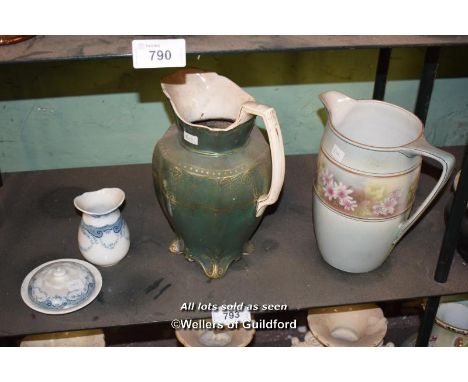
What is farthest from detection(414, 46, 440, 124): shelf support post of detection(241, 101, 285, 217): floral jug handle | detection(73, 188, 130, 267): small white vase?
detection(73, 188, 130, 267): small white vase

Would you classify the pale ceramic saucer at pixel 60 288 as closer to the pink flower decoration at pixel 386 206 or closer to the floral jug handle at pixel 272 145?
the floral jug handle at pixel 272 145

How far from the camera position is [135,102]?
4.69 ft

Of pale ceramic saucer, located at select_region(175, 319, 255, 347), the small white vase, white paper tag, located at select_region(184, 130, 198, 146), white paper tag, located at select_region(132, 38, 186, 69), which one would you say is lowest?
pale ceramic saucer, located at select_region(175, 319, 255, 347)

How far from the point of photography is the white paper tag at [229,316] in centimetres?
112

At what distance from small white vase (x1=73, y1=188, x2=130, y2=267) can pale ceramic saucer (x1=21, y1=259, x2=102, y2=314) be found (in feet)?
0.14

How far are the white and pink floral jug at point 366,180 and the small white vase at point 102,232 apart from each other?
0.42 m

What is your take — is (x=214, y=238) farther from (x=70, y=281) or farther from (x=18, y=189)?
(x=18, y=189)

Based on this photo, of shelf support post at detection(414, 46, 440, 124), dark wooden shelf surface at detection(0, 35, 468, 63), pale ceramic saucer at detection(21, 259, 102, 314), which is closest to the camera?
dark wooden shelf surface at detection(0, 35, 468, 63)

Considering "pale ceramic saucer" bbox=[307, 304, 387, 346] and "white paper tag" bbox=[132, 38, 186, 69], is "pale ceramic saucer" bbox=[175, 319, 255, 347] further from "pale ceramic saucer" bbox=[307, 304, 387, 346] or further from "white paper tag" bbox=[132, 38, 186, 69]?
"white paper tag" bbox=[132, 38, 186, 69]

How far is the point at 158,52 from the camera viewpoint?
86 centimetres

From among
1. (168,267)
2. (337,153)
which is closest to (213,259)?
(168,267)

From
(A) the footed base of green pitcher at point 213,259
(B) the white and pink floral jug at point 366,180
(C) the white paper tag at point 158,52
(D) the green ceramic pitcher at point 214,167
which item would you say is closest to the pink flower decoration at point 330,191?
(B) the white and pink floral jug at point 366,180

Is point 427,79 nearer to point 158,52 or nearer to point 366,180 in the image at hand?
point 366,180

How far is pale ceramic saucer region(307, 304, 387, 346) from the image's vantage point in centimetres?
135
